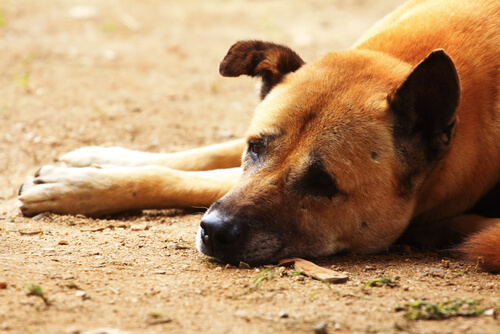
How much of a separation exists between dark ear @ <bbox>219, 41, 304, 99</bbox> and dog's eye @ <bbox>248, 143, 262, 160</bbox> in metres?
0.49

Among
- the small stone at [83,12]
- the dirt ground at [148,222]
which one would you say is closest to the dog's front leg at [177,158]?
the dirt ground at [148,222]

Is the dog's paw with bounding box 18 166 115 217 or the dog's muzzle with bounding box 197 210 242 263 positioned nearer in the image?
the dog's muzzle with bounding box 197 210 242 263

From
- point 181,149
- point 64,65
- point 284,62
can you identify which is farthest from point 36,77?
point 284,62

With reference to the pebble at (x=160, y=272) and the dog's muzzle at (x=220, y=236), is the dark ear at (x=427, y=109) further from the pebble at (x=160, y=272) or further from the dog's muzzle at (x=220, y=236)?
the pebble at (x=160, y=272)

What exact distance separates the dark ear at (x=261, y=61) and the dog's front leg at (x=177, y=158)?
1.08 m

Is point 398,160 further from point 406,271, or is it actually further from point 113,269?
point 113,269

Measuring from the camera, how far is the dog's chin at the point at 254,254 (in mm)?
2762

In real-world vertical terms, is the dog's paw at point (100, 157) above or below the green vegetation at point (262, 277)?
→ above

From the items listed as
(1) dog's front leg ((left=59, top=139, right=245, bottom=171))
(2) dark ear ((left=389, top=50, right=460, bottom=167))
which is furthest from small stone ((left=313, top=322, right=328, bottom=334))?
(1) dog's front leg ((left=59, top=139, right=245, bottom=171))

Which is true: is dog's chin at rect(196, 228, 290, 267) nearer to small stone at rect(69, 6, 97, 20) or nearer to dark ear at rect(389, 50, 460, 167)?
dark ear at rect(389, 50, 460, 167)

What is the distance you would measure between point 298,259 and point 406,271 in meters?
0.51

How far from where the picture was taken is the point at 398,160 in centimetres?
298

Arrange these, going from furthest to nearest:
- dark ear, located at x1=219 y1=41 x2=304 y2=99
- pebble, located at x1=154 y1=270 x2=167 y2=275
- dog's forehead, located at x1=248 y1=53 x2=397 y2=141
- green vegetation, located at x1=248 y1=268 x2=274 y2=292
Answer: dark ear, located at x1=219 y1=41 x2=304 y2=99, dog's forehead, located at x1=248 y1=53 x2=397 y2=141, pebble, located at x1=154 y1=270 x2=167 y2=275, green vegetation, located at x1=248 y1=268 x2=274 y2=292

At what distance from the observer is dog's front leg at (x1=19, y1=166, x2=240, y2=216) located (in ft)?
11.9
